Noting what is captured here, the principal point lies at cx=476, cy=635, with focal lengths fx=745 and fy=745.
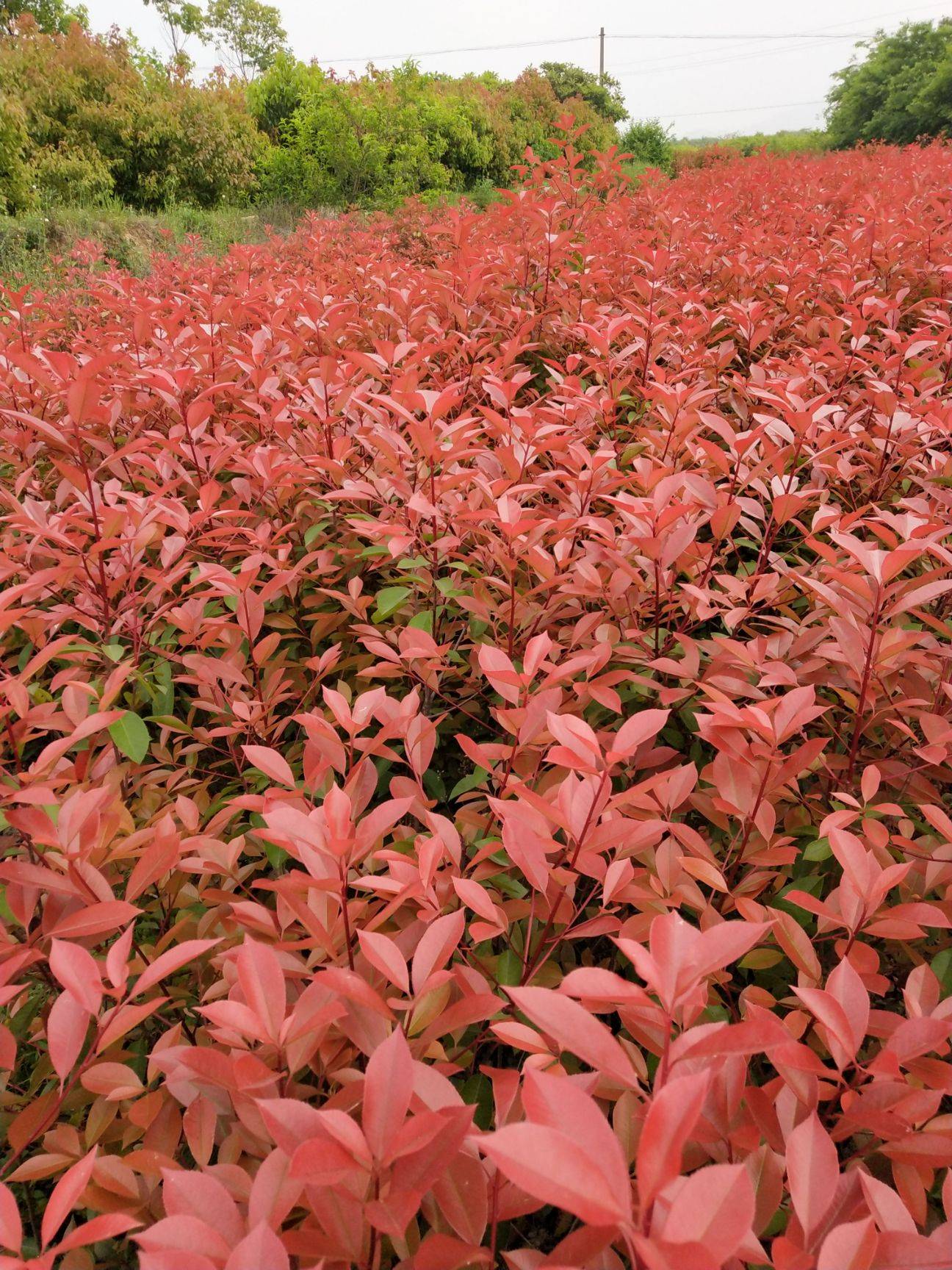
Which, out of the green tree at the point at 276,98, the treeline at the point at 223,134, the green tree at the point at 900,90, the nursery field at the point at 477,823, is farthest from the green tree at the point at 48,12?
the nursery field at the point at 477,823

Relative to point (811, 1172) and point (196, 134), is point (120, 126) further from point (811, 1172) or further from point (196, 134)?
point (811, 1172)

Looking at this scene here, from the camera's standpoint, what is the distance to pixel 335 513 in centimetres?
183

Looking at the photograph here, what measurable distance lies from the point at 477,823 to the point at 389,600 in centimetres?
52

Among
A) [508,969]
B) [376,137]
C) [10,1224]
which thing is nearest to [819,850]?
[508,969]

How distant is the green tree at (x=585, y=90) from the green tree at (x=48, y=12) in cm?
1912

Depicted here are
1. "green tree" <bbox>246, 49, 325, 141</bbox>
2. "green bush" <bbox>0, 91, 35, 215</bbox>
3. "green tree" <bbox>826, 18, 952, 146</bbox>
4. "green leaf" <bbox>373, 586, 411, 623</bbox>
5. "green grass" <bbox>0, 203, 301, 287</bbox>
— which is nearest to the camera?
"green leaf" <bbox>373, 586, 411, 623</bbox>

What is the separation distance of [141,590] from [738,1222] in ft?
5.03

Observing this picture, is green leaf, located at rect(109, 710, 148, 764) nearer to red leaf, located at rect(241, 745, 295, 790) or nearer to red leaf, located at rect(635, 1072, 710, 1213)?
red leaf, located at rect(241, 745, 295, 790)

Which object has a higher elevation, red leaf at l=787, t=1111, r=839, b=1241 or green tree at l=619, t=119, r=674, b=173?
green tree at l=619, t=119, r=674, b=173

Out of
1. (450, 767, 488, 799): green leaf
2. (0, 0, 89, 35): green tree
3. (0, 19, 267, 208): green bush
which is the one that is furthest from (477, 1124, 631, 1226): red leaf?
(0, 0, 89, 35): green tree

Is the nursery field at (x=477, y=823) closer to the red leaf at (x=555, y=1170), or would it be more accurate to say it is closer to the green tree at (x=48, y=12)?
the red leaf at (x=555, y=1170)

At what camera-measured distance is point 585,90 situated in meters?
31.8

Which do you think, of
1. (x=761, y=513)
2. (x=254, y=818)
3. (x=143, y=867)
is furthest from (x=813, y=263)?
(x=143, y=867)

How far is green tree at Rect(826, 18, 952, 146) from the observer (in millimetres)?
23625
